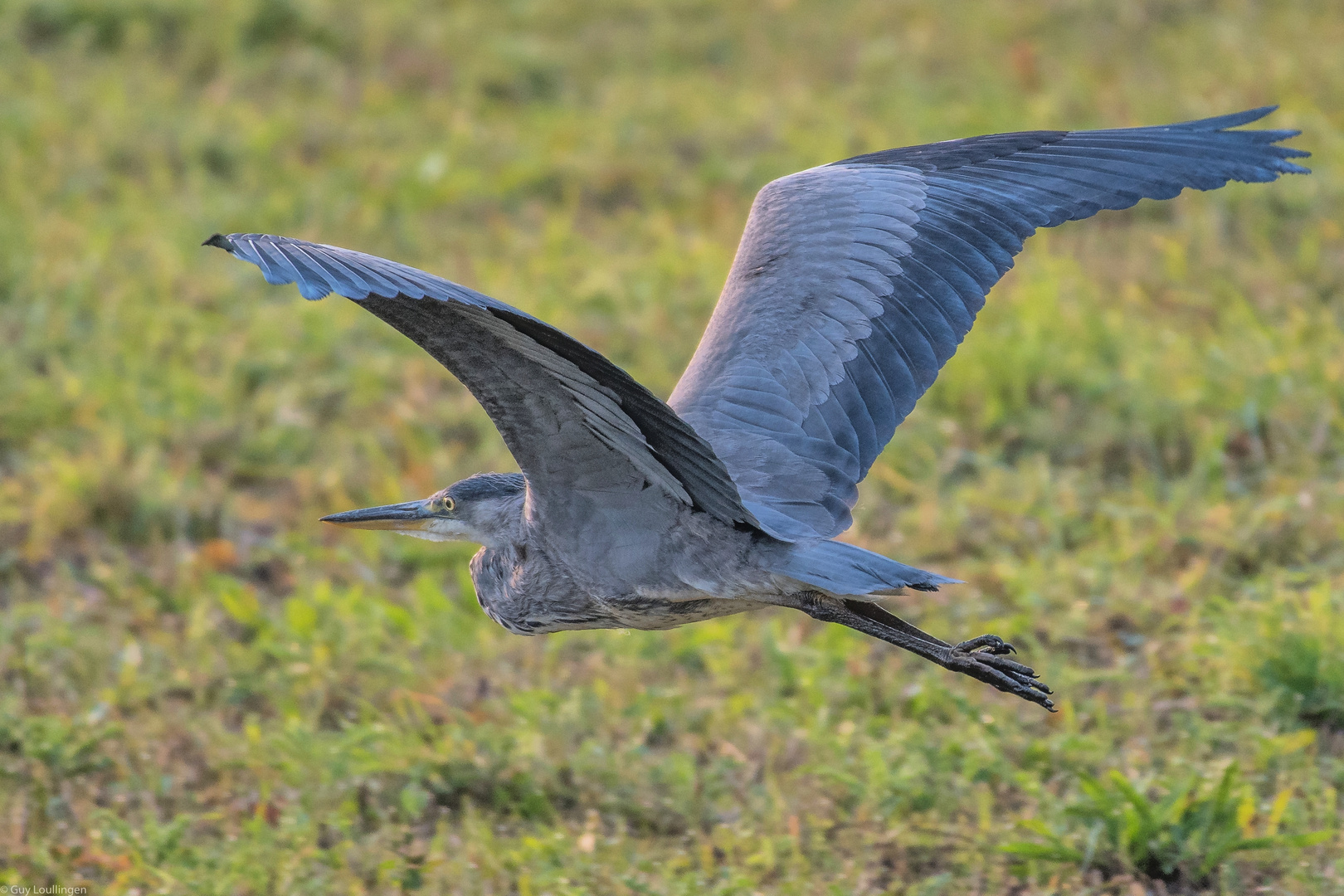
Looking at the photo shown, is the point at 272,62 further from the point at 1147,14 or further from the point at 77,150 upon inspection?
the point at 1147,14

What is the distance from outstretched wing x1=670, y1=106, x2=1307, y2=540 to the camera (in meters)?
3.85

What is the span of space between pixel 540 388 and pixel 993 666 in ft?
4.16

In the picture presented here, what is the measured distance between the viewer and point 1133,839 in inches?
150

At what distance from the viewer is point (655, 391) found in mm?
6539

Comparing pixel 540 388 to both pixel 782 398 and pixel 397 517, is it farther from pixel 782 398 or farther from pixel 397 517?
pixel 397 517

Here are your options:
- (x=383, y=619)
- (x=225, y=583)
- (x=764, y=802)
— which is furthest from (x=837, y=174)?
(x=225, y=583)

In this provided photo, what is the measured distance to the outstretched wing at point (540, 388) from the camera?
9.43ft

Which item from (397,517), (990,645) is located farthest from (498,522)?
(990,645)

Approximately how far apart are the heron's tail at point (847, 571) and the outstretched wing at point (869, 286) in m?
0.21

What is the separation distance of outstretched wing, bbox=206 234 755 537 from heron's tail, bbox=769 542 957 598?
14 centimetres

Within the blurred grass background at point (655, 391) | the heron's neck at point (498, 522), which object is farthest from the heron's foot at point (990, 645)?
the heron's neck at point (498, 522)

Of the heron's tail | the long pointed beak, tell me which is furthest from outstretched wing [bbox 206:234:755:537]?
the long pointed beak

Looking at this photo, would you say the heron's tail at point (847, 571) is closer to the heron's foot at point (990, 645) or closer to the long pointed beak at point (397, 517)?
the heron's foot at point (990, 645)

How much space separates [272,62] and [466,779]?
6.11 metres
